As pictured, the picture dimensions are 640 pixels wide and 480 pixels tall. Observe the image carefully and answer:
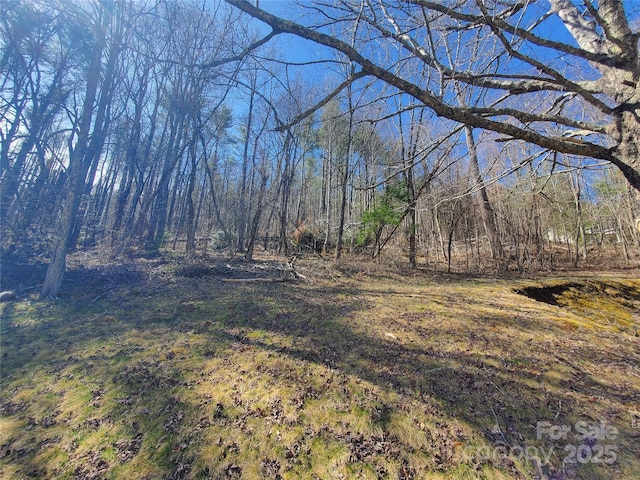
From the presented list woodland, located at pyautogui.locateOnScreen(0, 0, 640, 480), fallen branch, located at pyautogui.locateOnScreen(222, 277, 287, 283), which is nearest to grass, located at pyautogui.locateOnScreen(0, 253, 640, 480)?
woodland, located at pyautogui.locateOnScreen(0, 0, 640, 480)

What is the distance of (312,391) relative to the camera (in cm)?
257

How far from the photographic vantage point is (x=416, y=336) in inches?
149

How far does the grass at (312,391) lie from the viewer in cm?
183

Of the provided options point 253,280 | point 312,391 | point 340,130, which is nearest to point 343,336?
point 312,391

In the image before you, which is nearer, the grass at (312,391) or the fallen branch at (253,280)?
the grass at (312,391)

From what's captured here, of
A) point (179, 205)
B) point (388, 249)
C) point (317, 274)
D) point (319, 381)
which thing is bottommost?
point (319, 381)

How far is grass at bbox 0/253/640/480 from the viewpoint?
1830 mm

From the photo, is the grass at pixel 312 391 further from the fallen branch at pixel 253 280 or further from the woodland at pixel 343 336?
the fallen branch at pixel 253 280

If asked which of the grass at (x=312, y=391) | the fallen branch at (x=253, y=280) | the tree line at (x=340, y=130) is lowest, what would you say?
the grass at (x=312, y=391)

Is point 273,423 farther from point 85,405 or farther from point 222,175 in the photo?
point 222,175

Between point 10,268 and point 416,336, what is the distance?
360 inches

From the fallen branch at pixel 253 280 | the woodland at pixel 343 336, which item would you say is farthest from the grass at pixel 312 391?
the fallen branch at pixel 253 280

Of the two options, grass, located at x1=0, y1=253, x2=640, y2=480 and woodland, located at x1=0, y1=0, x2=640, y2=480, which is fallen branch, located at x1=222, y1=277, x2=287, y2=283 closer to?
woodland, located at x1=0, y1=0, x2=640, y2=480

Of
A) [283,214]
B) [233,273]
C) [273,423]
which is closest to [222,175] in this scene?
[283,214]
